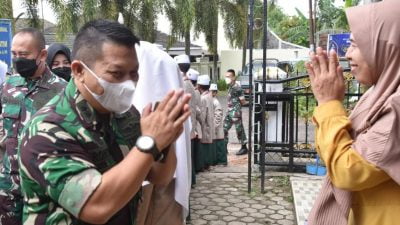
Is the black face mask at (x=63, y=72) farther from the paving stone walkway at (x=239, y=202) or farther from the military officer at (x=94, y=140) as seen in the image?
the military officer at (x=94, y=140)

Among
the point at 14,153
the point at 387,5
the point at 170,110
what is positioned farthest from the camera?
the point at 14,153

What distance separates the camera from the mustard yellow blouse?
1.48 metres

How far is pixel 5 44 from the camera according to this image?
32.2 ft

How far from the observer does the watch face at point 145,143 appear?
1313 millimetres

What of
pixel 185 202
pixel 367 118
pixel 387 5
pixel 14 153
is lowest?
pixel 185 202

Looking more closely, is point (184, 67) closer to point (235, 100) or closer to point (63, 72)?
point (63, 72)

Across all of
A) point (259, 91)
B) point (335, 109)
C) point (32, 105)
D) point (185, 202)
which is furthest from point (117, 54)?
point (259, 91)

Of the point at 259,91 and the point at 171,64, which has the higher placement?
the point at 171,64

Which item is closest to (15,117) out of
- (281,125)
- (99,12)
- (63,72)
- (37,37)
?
(37,37)

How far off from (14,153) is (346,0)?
→ 837 cm

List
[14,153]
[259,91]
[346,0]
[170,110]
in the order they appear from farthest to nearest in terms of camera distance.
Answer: [346,0] → [259,91] → [14,153] → [170,110]

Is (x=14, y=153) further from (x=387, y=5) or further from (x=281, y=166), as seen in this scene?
(x=281, y=166)

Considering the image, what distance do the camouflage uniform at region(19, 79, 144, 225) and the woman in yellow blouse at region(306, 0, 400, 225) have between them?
30.0 inches

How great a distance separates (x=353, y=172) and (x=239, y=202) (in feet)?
12.6
